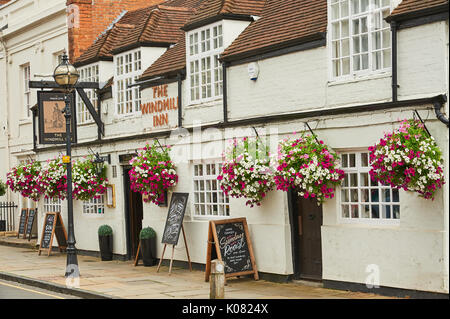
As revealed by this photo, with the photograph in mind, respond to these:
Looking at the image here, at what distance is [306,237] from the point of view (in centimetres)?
1421

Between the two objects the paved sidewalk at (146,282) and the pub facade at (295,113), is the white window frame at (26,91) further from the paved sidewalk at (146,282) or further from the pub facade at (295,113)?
the paved sidewalk at (146,282)

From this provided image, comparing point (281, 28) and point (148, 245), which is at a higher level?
point (281, 28)

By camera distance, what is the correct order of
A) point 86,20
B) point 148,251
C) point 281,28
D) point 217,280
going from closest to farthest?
1. point 217,280
2. point 281,28
3. point 148,251
4. point 86,20

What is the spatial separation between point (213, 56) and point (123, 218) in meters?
5.41

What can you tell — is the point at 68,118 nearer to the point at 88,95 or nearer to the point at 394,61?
the point at 88,95

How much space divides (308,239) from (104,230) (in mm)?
7210

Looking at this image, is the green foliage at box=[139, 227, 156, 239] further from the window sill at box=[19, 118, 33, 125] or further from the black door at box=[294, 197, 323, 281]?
the window sill at box=[19, 118, 33, 125]

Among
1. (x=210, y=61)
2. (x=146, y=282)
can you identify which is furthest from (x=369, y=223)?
(x=210, y=61)

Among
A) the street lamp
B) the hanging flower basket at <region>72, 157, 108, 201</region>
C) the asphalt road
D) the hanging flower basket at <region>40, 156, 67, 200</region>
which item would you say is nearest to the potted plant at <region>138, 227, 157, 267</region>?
the street lamp

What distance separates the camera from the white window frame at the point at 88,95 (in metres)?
21.1

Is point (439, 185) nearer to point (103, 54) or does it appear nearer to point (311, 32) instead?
point (311, 32)

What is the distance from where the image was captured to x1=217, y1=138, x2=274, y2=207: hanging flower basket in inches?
552

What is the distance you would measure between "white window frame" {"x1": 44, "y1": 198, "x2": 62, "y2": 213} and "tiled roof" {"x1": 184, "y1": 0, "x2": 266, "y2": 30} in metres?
8.26

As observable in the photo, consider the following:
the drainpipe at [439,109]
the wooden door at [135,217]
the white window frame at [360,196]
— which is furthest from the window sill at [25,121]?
the drainpipe at [439,109]
